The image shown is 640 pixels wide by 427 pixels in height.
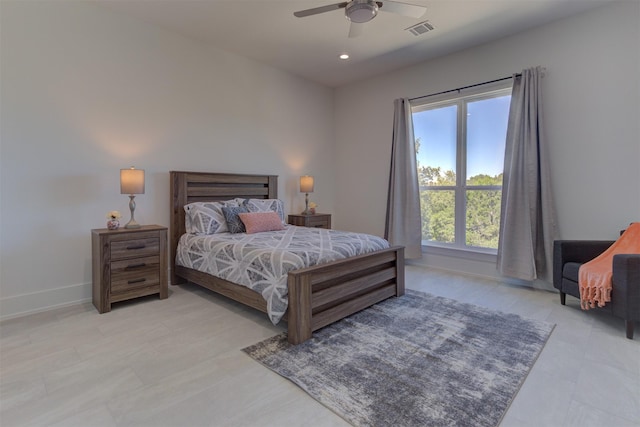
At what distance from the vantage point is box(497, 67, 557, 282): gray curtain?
352 centimetres

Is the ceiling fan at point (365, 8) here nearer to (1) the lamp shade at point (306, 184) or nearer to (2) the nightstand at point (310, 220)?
(1) the lamp shade at point (306, 184)

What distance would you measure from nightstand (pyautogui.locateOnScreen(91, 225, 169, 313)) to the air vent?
352 centimetres

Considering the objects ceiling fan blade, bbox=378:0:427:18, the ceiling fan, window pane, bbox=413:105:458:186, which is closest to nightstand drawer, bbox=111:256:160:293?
the ceiling fan

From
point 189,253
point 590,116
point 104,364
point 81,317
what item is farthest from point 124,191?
point 590,116

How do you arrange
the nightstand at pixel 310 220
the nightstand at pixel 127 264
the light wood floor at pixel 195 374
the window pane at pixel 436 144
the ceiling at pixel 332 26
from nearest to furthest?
the light wood floor at pixel 195 374 → the nightstand at pixel 127 264 → the ceiling at pixel 332 26 → the window pane at pixel 436 144 → the nightstand at pixel 310 220

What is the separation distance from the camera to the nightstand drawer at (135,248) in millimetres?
2980

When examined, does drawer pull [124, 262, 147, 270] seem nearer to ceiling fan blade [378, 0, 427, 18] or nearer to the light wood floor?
the light wood floor

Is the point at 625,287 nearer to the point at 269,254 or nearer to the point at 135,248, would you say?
the point at 269,254

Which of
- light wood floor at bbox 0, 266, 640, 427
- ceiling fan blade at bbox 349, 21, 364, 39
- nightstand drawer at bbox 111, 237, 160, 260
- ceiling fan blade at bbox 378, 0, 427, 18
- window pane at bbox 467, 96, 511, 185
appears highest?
ceiling fan blade at bbox 349, 21, 364, 39

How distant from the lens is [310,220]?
4855 millimetres

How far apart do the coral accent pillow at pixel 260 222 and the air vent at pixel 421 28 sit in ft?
8.89

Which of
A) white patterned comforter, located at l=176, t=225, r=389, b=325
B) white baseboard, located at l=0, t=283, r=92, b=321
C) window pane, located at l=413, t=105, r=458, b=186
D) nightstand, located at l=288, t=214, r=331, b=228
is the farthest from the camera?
nightstand, located at l=288, t=214, r=331, b=228

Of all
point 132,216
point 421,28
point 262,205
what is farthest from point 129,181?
point 421,28

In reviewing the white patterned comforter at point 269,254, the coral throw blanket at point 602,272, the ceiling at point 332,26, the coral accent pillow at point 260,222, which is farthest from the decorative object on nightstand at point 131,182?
the coral throw blanket at point 602,272
